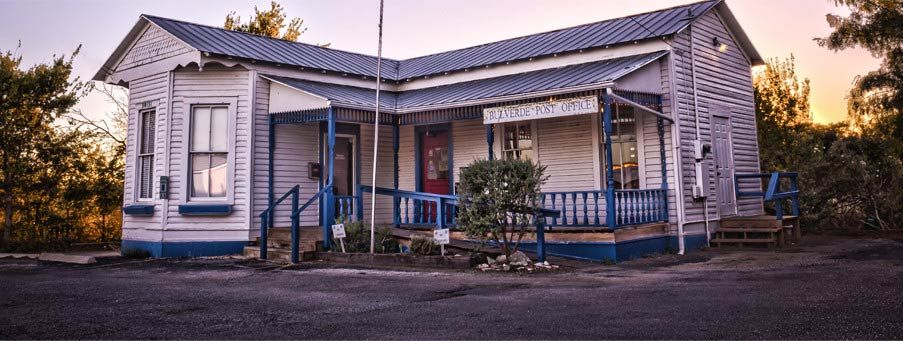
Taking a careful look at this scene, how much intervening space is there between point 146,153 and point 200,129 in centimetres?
151

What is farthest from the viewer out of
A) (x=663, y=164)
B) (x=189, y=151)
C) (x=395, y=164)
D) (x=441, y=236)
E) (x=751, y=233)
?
(x=395, y=164)

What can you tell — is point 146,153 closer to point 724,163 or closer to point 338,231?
point 338,231

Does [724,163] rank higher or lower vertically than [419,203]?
higher

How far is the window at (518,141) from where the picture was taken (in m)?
14.6

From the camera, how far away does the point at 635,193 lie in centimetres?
1211

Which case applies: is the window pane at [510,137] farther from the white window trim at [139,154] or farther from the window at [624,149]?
the white window trim at [139,154]

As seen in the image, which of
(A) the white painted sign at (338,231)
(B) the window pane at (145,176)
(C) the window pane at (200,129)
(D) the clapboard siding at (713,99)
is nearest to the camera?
(A) the white painted sign at (338,231)

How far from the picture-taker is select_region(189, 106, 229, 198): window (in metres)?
13.8

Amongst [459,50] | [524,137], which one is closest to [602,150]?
[524,137]

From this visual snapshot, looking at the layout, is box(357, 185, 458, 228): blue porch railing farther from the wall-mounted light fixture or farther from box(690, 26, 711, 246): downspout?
the wall-mounted light fixture

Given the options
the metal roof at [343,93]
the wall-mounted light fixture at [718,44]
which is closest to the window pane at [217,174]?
the metal roof at [343,93]

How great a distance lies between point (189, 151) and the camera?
13758 millimetres

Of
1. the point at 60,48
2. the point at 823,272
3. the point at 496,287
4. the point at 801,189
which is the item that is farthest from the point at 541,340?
the point at 60,48

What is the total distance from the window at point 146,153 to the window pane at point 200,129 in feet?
3.58
